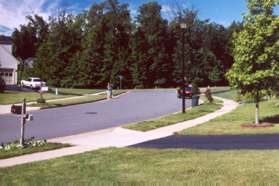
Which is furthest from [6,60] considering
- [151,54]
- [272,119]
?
[151,54]

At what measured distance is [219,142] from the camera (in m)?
14.2

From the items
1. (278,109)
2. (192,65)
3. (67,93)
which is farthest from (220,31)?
(278,109)

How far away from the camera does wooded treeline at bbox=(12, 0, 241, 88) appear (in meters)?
38.3

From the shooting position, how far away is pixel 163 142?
48.1 feet

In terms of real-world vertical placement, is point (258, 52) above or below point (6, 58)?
above

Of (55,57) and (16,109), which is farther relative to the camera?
(55,57)

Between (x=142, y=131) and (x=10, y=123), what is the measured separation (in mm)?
6282

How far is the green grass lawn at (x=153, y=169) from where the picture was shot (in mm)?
8508

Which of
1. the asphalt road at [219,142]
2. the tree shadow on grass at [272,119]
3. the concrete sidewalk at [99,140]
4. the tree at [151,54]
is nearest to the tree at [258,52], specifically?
the tree shadow on grass at [272,119]

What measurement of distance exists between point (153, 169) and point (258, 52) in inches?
435

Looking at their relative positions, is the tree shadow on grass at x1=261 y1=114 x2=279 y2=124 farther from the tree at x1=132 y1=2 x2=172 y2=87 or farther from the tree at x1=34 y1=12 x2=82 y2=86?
the tree at x1=132 y1=2 x2=172 y2=87

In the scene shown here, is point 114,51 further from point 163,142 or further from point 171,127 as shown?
point 163,142

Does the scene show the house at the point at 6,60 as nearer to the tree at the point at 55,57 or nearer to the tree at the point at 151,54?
the tree at the point at 55,57

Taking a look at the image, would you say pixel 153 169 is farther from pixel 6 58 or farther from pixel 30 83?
pixel 30 83
